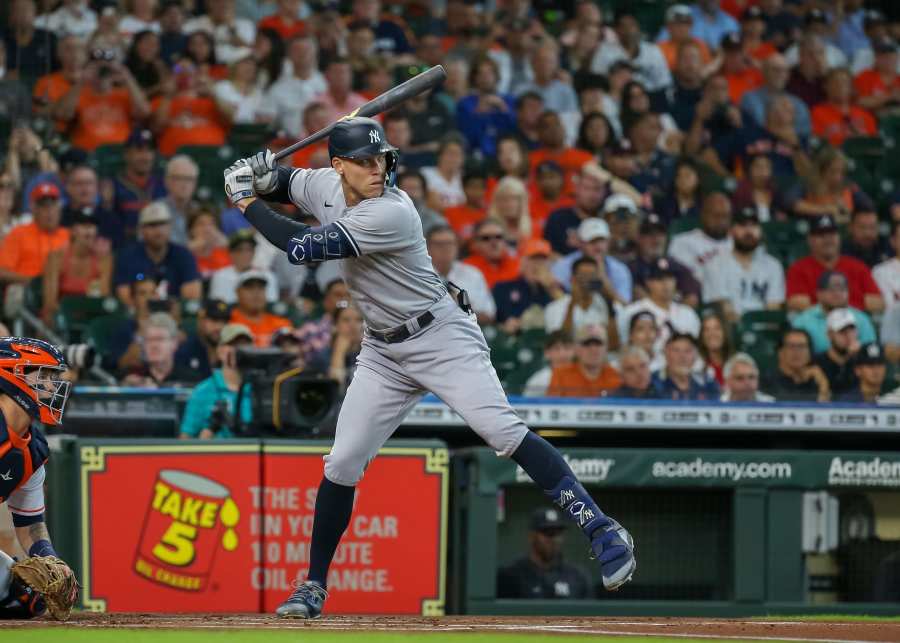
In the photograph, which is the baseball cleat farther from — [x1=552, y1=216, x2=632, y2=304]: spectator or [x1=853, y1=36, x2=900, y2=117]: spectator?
[x1=853, y1=36, x2=900, y2=117]: spectator

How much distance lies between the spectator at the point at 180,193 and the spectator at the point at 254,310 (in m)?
1.12

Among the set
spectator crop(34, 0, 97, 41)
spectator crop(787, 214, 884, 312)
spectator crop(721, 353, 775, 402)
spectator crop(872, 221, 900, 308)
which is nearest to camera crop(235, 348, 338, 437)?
spectator crop(721, 353, 775, 402)

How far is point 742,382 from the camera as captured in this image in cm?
841

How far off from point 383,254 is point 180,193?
5071 millimetres

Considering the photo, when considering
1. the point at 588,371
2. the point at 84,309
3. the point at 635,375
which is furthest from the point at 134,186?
the point at 635,375

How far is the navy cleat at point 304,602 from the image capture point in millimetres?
5215

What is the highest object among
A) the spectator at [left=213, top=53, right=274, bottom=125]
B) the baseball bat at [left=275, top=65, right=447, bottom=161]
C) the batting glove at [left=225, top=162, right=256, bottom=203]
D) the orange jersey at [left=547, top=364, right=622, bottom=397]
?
the spectator at [left=213, top=53, right=274, bottom=125]

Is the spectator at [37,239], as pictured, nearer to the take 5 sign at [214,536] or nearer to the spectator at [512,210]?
the take 5 sign at [214,536]

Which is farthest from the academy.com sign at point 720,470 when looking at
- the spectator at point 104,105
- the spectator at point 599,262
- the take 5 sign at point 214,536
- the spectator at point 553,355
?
the spectator at point 104,105

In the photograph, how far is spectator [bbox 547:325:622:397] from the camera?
8203 mm

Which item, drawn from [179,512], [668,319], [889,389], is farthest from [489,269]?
[179,512]

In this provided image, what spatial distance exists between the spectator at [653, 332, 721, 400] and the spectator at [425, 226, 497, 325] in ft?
4.19

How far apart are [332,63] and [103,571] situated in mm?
4932

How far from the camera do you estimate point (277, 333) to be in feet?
26.9
